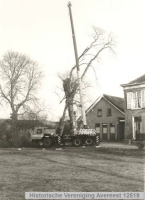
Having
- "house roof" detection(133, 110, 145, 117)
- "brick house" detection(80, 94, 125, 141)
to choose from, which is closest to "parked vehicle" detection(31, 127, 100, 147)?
"house roof" detection(133, 110, 145, 117)

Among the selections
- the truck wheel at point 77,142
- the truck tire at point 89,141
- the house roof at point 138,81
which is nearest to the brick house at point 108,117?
the house roof at point 138,81

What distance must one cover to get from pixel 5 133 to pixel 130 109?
1163cm

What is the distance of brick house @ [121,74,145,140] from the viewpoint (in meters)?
24.7

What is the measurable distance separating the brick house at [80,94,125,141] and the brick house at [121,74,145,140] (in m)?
7.75

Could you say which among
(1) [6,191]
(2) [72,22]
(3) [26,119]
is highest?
(2) [72,22]

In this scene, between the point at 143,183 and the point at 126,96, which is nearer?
the point at 143,183

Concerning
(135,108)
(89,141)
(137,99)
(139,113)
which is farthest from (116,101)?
Result: (89,141)

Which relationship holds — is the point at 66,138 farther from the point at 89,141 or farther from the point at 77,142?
the point at 89,141

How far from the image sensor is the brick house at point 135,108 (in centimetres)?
2472

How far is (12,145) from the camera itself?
25297mm

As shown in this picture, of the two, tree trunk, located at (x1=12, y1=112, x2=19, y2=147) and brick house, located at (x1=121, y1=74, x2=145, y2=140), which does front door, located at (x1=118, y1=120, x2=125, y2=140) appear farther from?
tree trunk, located at (x1=12, y1=112, x2=19, y2=147)

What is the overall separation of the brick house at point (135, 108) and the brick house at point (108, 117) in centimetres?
775

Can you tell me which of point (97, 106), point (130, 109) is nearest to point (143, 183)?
point (130, 109)

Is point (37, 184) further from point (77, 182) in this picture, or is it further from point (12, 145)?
point (12, 145)
